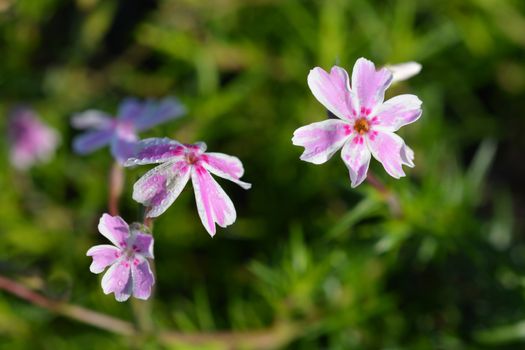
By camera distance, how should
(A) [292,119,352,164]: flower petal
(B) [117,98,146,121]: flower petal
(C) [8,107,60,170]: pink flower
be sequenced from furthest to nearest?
1. (C) [8,107,60,170]: pink flower
2. (B) [117,98,146,121]: flower petal
3. (A) [292,119,352,164]: flower petal

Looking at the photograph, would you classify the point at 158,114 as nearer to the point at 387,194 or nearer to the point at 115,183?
the point at 115,183

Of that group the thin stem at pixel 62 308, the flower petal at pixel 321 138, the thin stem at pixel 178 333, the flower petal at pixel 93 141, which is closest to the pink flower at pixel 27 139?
the thin stem at pixel 178 333

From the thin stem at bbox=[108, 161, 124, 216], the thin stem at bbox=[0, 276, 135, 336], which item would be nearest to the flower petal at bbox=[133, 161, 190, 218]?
the thin stem at bbox=[108, 161, 124, 216]

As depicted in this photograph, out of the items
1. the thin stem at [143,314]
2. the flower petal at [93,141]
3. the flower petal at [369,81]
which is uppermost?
the flower petal at [93,141]

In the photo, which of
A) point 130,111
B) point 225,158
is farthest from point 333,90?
point 130,111

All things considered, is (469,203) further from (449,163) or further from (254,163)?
(254,163)

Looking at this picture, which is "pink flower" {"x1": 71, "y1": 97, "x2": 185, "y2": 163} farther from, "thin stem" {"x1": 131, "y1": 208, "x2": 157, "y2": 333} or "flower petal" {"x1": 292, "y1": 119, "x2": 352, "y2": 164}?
"flower petal" {"x1": 292, "y1": 119, "x2": 352, "y2": 164}

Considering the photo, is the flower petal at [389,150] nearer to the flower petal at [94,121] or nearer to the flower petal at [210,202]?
the flower petal at [210,202]
